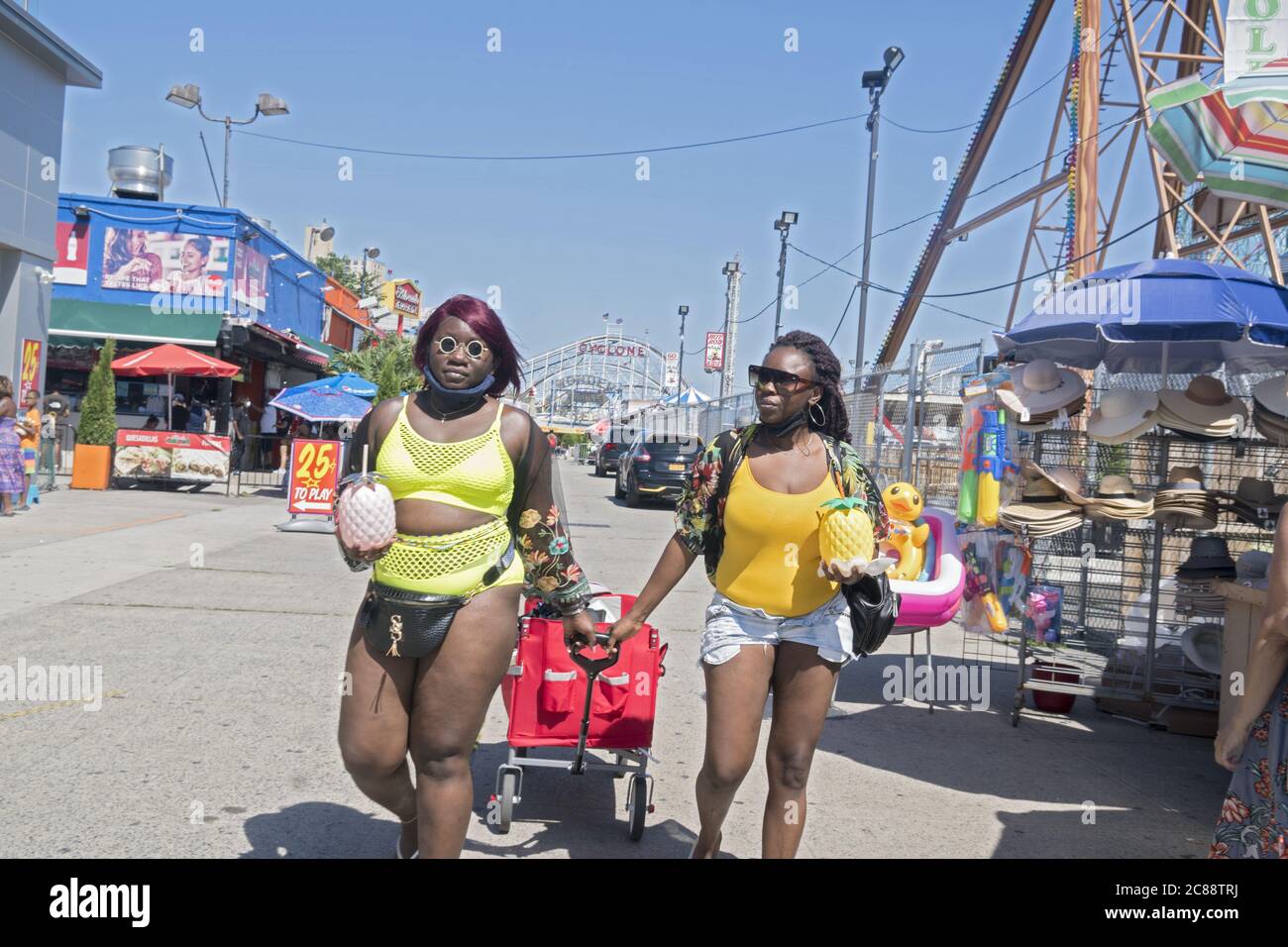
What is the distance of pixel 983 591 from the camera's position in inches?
283

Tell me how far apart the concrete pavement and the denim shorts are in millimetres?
1210

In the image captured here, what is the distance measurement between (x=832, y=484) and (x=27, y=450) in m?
14.5

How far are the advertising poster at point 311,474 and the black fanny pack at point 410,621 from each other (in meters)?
12.0

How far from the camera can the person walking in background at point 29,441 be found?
1479 centimetres

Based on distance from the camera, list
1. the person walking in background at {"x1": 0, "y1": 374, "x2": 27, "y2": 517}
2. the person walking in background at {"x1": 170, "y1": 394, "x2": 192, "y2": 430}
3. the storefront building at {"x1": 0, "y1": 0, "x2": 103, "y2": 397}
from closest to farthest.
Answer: the person walking in background at {"x1": 0, "y1": 374, "x2": 27, "y2": 517} → the storefront building at {"x1": 0, "y1": 0, "x2": 103, "y2": 397} → the person walking in background at {"x1": 170, "y1": 394, "x2": 192, "y2": 430}

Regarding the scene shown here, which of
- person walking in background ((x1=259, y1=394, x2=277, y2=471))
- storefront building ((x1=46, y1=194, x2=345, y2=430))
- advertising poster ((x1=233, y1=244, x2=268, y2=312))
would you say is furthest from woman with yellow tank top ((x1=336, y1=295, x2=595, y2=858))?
person walking in background ((x1=259, y1=394, x2=277, y2=471))

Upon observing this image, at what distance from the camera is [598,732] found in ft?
15.0

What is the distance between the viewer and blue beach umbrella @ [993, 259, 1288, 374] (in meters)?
5.68

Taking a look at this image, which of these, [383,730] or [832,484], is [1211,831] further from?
[383,730]

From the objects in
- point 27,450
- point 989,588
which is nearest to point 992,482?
point 989,588

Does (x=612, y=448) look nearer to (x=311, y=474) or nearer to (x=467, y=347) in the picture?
(x=311, y=474)

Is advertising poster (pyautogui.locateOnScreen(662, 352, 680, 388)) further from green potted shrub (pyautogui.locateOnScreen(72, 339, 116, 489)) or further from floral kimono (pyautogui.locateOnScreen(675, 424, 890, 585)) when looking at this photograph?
floral kimono (pyautogui.locateOnScreen(675, 424, 890, 585))

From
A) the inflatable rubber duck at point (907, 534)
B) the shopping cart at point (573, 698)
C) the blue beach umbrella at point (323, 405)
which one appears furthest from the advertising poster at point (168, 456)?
the shopping cart at point (573, 698)

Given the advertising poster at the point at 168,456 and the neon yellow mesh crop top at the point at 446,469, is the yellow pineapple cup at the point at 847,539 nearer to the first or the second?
the neon yellow mesh crop top at the point at 446,469
